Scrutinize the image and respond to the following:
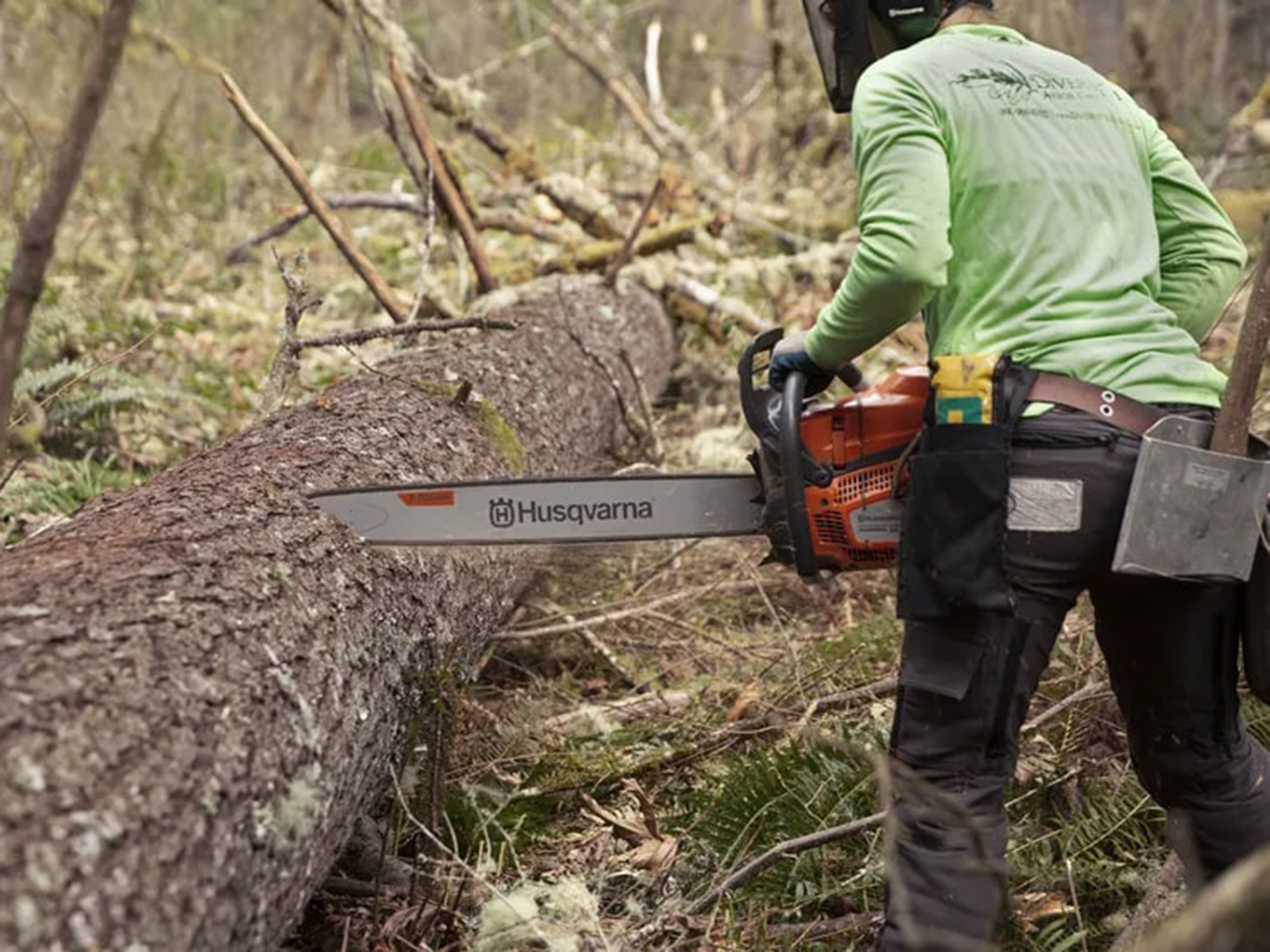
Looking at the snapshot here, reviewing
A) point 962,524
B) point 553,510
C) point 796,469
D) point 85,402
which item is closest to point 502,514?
point 553,510

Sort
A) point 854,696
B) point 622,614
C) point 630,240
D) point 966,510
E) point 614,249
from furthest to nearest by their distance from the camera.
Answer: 1. point 614,249
2. point 630,240
3. point 622,614
4. point 854,696
5. point 966,510

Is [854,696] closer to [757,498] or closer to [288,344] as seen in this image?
[757,498]

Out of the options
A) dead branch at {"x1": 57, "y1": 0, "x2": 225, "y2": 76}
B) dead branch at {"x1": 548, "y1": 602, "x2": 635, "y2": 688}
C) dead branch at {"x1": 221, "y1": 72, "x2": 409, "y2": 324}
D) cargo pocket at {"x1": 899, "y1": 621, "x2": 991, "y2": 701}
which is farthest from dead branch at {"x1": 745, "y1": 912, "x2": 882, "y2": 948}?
dead branch at {"x1": 57, "y1": 0, "x2": 225, "y2": 76}

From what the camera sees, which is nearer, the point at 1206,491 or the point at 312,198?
the point at 1206,491

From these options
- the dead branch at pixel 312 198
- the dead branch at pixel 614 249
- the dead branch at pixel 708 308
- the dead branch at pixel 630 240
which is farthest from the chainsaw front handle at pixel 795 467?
the dead branch at pixel 614 249

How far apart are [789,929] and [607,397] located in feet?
8.73

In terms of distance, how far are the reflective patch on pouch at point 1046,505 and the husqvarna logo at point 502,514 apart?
102 centimetres

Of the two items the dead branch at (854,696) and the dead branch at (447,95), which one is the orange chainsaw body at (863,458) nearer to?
the dead branch at (854,696)

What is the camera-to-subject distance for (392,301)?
437 centimetres

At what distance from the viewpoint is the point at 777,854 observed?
7.22 ft

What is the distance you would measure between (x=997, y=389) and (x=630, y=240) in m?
3.31

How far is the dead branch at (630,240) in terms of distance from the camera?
16.3 feet

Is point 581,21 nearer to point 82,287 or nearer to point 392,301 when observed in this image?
point 82,287

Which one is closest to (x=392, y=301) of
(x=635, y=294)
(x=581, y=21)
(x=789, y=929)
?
(x=635, y=294)
